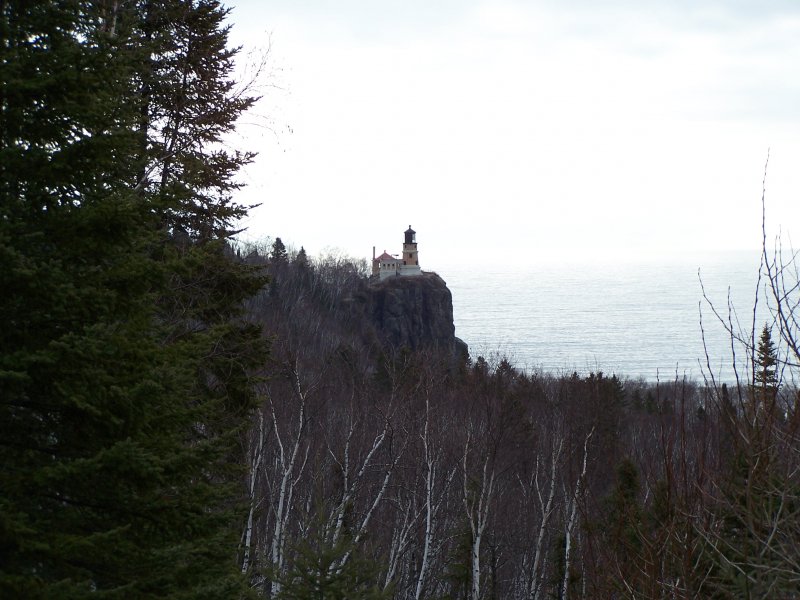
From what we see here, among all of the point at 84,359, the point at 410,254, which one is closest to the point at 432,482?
the point at 84,359

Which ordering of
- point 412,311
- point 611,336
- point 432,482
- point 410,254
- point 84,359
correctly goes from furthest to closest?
1. point 611,336
2. point 410,254
3. point 412,311
4. point 432,482
5. point 84,359

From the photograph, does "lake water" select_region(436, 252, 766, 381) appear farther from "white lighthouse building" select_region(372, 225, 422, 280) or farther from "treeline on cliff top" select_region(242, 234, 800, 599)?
"treeline on cliff top" select_region(242, 234, 800, 599)

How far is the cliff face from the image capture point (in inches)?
3100

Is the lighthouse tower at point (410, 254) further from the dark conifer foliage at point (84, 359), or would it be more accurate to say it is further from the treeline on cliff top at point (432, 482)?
the dark conifer foliage at point (84, 359)

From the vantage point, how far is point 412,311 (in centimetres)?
8062

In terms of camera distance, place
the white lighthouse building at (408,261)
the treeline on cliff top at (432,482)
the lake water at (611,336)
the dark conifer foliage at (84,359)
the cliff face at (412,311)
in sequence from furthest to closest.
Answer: the lake water at (611,336) < the white lighthouse building at (408,261) < the cliff face at (412,311) < the treeline on cliff top at (432,482) < the dark conifer foliage at (84,359)

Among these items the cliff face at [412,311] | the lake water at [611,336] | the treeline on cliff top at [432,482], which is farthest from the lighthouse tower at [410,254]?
the treeline on cliff top at [432,482]

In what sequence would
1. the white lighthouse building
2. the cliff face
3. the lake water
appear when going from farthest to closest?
the lake water, the white lighthouse building, the cliff face

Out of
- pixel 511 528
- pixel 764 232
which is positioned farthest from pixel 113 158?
pixel 511 528

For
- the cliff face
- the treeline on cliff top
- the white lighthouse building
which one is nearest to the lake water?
the cliff face

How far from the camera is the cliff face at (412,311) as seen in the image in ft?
258

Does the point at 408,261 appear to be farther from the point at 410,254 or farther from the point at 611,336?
the point at 611,336

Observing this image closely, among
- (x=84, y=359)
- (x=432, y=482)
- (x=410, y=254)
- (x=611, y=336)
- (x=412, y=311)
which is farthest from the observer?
(x=611, y=336)

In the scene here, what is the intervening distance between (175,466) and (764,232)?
436cm
